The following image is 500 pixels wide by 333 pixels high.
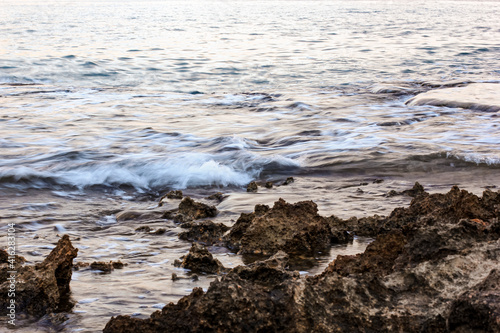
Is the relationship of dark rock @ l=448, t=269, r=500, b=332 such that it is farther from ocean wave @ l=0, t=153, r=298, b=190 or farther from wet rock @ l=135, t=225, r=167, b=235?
ocean wave @ l=0, t=153, r=298, b=190

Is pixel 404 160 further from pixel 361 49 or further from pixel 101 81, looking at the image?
pixel 361 49

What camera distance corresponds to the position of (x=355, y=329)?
1564 mm

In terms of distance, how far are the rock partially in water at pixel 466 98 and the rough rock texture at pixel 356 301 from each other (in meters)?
7.06

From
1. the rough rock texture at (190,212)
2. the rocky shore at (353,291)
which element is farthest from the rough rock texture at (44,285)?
the rough rock texture at (190,212)

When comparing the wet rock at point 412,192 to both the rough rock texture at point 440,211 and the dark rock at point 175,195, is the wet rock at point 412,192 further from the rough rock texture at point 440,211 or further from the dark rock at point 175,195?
the dark rock at point 175,195

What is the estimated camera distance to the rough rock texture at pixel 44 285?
2045mm

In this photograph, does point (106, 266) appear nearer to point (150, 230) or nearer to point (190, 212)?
point (150, 230)

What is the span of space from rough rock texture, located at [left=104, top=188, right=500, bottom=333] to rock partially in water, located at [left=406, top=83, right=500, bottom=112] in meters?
7.06

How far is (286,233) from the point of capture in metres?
2.81

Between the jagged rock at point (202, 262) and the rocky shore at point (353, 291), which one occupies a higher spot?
the rocky shore at point (353, 291)

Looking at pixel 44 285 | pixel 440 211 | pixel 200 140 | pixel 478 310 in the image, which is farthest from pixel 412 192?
pixel 200 140

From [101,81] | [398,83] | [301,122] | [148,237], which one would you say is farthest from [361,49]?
[148,237]

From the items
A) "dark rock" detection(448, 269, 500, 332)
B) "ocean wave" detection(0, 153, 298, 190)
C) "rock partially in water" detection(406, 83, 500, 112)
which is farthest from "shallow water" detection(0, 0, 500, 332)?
"dark rock" detection(448, 269, 500, 332)

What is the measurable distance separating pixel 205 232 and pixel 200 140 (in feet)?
12.3
